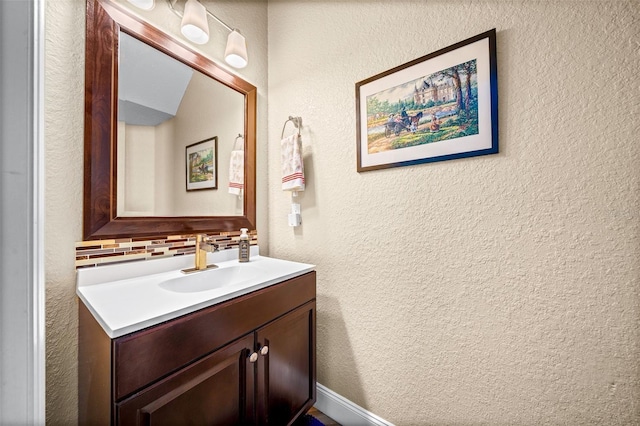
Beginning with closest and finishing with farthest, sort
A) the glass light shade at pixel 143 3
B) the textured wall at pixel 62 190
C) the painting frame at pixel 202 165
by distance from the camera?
1. the textured wall at pixel 62 190
2. the glass light shade at pixel 143 3
3. the painting frame at pixel 202 165

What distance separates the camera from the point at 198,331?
655 mm

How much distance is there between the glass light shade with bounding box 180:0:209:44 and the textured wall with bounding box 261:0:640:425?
556 mm

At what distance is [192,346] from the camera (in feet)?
2.11

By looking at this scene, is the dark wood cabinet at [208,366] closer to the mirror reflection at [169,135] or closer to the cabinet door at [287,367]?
the cabinet door at [287,367]

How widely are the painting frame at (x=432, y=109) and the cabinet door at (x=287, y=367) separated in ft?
2.49

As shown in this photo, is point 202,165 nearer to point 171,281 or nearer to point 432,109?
point 171,281

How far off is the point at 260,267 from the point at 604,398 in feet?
3.96

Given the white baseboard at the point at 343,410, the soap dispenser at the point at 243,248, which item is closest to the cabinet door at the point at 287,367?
the white baseboard at the point at 343,410

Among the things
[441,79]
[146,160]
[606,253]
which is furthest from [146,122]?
[606,253]

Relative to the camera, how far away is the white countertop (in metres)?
0.58

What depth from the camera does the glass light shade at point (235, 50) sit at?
47.4 inches

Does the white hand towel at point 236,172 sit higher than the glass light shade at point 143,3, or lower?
lower

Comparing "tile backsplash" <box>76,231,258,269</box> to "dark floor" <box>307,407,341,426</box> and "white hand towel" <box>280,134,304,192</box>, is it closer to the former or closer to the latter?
Result: "white hand towel" <box>280,134,304,192</box>

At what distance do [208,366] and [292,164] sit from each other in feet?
3.09
